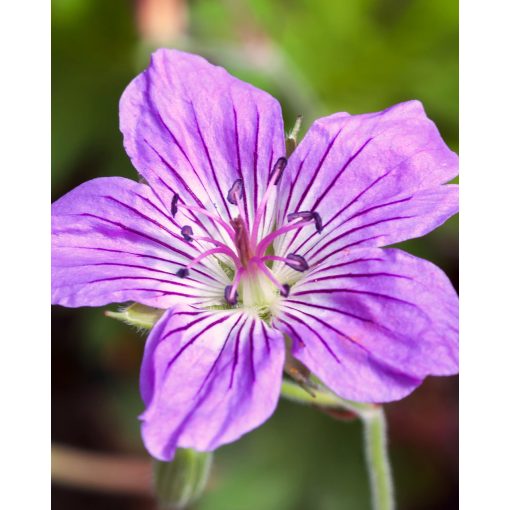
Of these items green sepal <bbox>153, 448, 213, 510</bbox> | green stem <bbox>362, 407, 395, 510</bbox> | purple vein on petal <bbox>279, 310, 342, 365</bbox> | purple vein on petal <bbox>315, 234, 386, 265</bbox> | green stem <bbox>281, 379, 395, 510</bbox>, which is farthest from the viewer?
green sepal <bbox>153, 448, 213, 510</bbox>

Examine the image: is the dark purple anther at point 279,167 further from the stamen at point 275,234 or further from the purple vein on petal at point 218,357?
the purple vein on petal at point 218,357

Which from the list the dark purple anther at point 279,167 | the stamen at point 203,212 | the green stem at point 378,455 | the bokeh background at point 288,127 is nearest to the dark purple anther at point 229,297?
the stamen at point 203,212

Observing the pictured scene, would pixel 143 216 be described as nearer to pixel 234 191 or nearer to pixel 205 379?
pixel 234 191

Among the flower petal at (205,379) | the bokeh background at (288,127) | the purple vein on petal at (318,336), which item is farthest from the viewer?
the bokeh background at (288,127)

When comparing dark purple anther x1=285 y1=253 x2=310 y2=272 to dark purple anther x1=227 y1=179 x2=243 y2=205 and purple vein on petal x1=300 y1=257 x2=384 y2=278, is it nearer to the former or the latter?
purple vein on petal x1=300 y1=257 x2=384 y2=278

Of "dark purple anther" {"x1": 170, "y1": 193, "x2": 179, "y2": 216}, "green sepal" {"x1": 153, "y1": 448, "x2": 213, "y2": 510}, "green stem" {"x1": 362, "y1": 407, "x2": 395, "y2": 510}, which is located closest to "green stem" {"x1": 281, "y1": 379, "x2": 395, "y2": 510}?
"green stem" {"x1": 362, "y1": 407, "x2": 395, "y2": 510}

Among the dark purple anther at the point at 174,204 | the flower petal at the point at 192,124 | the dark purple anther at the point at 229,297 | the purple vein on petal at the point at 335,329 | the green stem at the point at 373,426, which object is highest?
the flower petal at the point at 192,124

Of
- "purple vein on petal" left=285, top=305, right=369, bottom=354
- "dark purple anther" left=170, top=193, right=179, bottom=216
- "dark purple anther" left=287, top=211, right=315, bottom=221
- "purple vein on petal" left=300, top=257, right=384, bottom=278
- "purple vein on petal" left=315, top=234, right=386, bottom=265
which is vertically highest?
"dark purple anther" left=170, top=193, right=179, bottom=216
